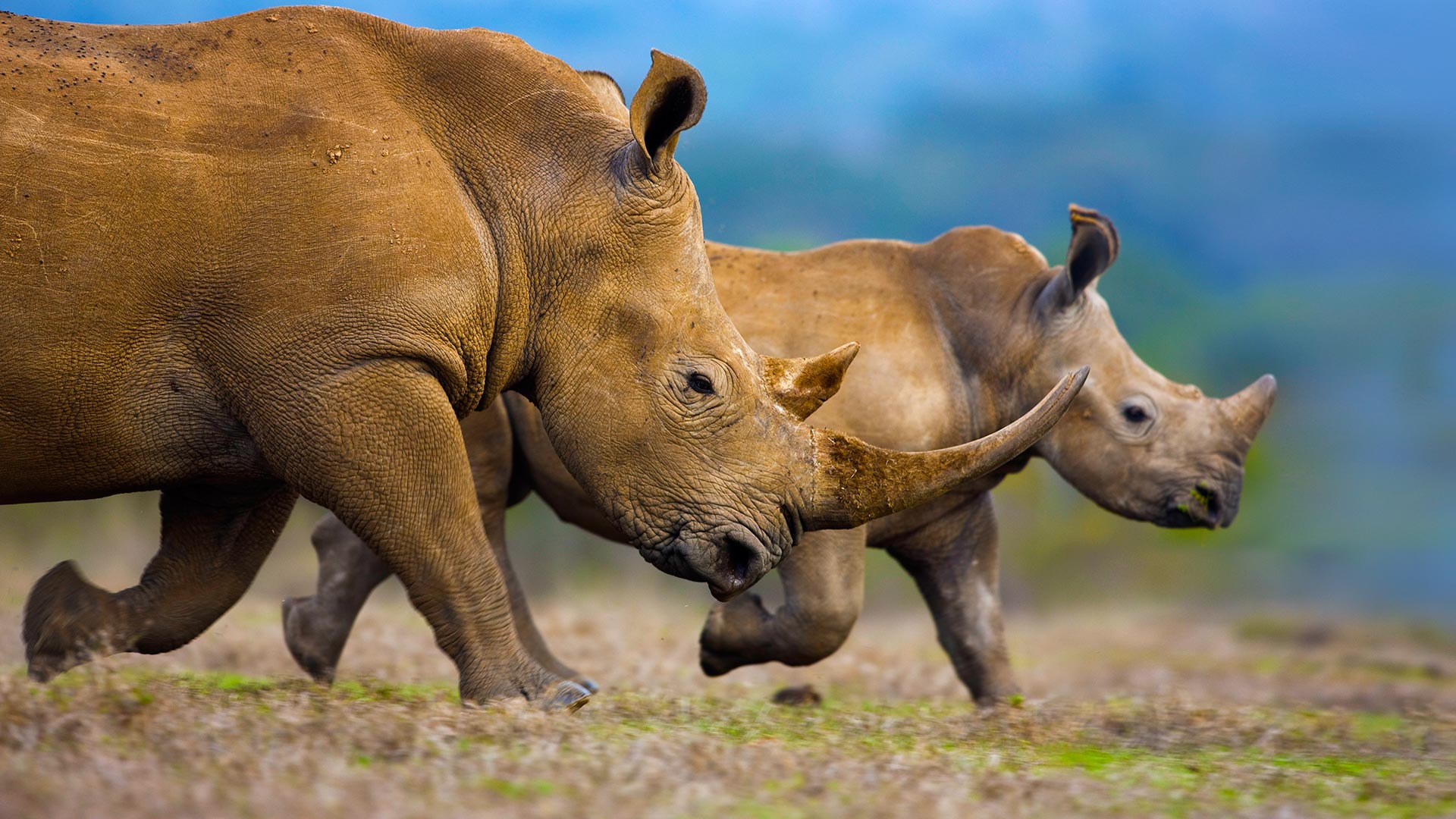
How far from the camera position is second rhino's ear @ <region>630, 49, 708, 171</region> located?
18.0ft

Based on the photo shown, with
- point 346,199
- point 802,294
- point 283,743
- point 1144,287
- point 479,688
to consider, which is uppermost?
point 1144,287

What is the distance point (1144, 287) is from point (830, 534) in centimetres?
1373

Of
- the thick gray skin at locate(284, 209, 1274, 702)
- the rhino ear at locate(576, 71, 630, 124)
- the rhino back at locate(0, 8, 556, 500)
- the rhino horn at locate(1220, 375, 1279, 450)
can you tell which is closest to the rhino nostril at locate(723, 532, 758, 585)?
the rhino back at locate(0, 8, 556, 500)

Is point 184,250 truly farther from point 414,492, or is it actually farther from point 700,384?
point 700,384

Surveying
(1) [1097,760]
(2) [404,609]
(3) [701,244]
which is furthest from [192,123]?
(2) [404,609]

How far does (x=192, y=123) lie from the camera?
517 cm

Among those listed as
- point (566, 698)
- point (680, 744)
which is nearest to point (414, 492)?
point (566, 698)

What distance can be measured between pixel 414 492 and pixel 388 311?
61cm

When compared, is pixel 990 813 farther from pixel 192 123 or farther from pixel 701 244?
pixel 192 123

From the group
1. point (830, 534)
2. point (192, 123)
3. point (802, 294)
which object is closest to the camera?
point (192, 123)

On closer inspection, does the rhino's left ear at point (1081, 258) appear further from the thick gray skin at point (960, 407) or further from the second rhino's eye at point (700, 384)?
the second rhino's eye at point (700, 384)

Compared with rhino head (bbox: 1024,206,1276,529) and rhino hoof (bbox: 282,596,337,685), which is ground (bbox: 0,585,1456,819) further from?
rhino head (bbox: 1024,206,1276,529)

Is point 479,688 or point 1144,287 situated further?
point 1144,287

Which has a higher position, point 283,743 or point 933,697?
point 933,697
